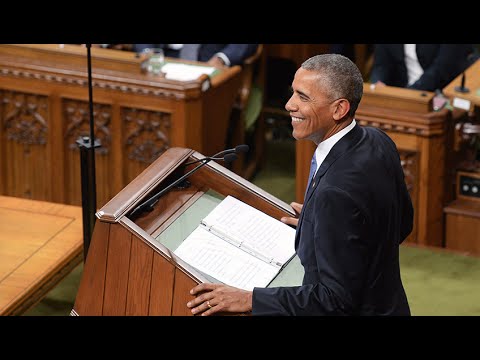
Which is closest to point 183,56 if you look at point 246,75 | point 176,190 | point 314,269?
point 246,75

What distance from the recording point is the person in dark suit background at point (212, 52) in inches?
226

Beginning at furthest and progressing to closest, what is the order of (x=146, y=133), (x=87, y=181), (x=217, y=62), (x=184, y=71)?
(x=217, y=62) → (x=184, y=71) → (x=146, y=133) → (x=87, y=181)

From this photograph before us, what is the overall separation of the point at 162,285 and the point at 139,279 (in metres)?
0.07

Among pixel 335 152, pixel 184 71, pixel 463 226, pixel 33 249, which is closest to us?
pixel 335 152

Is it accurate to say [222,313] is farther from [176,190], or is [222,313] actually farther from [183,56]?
[183,56]

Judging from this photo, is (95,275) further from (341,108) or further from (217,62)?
(217,62)

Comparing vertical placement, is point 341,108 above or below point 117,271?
above

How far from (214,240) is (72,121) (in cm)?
276

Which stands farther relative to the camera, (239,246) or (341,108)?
(239,246)

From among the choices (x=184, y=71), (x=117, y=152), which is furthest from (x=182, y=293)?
(x=184, y=71)

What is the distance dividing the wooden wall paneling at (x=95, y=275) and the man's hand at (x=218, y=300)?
29 cm

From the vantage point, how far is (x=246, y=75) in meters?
5.88

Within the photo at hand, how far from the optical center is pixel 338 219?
93.8 inches

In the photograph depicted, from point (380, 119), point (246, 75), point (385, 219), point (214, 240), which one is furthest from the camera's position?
point (246, 75)
